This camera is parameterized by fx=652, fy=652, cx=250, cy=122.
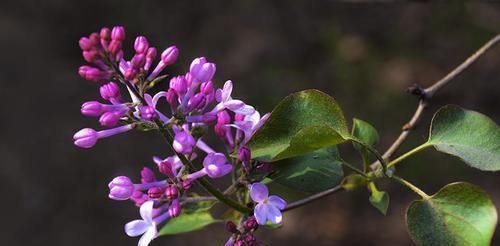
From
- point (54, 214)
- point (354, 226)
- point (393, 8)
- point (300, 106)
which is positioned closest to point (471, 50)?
point (393, 8)

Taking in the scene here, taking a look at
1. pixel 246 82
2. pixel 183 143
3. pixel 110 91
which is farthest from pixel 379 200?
pixel 246 82

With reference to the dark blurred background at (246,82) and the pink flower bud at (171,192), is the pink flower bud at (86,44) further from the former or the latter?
the dark blurred background at (246,82)

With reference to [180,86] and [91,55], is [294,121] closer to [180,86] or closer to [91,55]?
[180,86]

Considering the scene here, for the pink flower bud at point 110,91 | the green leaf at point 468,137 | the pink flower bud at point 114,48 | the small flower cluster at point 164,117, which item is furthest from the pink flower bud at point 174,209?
the green leaf at point 468,137

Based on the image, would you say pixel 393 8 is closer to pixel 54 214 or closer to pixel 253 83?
pixel 253 83

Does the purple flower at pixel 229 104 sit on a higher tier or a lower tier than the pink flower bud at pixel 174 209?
higher

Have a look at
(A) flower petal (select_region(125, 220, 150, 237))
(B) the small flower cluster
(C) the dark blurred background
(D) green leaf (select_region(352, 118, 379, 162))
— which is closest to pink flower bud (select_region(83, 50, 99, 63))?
(B) the small flower cluster
